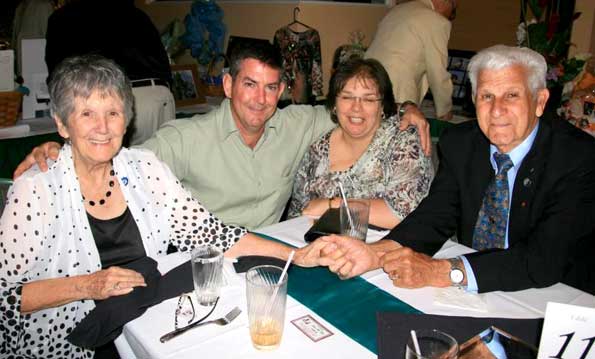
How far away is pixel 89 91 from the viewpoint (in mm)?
1611

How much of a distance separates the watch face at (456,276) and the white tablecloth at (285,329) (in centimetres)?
8

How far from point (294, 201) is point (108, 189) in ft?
3.30

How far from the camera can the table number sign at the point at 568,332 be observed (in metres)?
0.98

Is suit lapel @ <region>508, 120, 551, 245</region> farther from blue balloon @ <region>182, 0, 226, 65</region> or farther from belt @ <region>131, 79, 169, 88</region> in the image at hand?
blue balloon @ <region>182, 0, 226, 65</region>

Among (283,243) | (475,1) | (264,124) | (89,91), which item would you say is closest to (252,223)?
(264,124)

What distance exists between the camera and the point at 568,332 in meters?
1.01

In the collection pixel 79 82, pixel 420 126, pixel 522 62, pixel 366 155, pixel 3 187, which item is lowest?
pixel 3 187

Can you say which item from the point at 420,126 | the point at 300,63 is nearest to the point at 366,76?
the point at 420,126

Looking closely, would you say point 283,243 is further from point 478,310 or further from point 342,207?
point 478,310

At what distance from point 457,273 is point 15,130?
2.85 metres

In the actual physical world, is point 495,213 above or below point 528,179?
below

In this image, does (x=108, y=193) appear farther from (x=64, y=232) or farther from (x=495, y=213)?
(x=495, y=213)

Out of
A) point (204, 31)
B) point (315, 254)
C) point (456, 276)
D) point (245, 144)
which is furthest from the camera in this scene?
point (204, 31)

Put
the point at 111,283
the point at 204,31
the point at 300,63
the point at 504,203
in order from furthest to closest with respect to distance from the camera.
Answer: the point at 204,31
the point at 300,63
the point at 504,203
the point at 111,283
